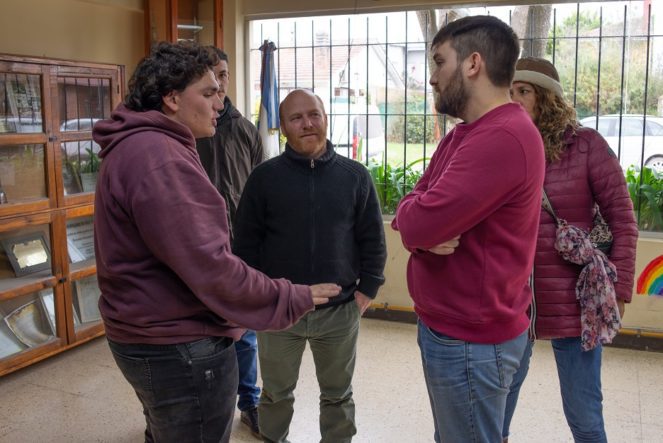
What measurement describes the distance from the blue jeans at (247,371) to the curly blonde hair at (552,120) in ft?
4.79

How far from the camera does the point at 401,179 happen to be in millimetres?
4352

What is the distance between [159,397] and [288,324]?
35 centimetres

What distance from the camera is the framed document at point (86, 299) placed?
3.67 metres

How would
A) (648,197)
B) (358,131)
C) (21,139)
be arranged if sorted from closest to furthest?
(21,139) < (648,197) < (358,131)

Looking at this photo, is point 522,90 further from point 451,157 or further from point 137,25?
point 137,25

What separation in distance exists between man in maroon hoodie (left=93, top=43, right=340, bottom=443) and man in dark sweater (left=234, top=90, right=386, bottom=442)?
1.93 ft

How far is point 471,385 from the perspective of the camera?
1.41 meters

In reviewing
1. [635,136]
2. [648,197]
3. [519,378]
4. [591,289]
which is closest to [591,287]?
[591,289]

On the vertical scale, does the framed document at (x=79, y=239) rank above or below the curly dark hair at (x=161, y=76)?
below

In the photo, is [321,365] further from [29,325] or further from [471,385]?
[29,325]

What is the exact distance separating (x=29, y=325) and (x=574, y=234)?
2871 millimetres

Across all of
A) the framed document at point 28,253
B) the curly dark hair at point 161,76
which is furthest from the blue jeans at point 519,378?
the framed document at point 28,253

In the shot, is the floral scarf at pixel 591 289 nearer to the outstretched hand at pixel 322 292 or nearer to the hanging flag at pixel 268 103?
the outstretched hand at pixel 322 292

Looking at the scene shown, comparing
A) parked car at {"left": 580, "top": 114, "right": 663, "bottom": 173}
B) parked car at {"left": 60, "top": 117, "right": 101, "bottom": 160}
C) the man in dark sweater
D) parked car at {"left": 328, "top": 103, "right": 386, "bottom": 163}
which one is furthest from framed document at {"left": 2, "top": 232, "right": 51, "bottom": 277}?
parked car at {"left": 580, "top": 114, "right": 663, "bottom": 173}
